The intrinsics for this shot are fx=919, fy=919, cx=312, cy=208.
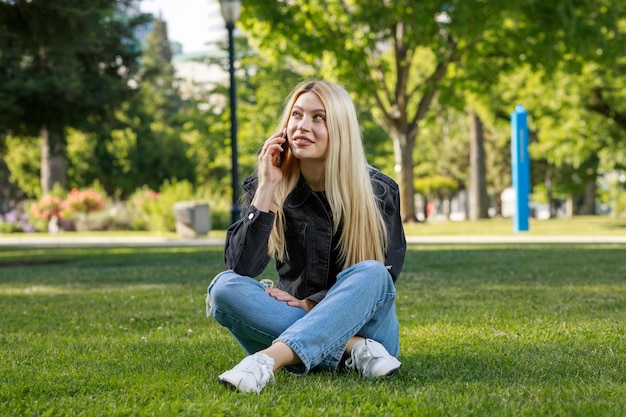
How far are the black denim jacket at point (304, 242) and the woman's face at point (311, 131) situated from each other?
22 cm

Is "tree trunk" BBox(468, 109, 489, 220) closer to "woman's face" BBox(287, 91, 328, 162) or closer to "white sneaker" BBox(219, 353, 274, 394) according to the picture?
"woman's face" BBox(287, 91, 328, 162)

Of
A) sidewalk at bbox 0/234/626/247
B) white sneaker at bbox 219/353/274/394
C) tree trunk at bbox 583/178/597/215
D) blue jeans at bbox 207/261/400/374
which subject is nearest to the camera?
white sneaker at bbox 219/353/274/394

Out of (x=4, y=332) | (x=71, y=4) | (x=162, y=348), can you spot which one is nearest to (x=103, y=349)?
(x=162, y=348)

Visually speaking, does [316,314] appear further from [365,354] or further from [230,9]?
[230,9]

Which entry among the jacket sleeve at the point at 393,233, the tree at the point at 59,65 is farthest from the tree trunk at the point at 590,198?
the jacket sleeve at the point at 393,233

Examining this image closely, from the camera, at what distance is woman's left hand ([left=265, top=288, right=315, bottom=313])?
428 centimetres

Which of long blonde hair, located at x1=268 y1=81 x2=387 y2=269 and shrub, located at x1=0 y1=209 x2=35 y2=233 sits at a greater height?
long blonde hair, located at x1=268 y1=81 x2=387 y2=269

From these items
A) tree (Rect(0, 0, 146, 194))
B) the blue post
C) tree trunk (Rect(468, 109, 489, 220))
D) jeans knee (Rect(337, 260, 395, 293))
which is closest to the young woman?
jeans knee (Rect(337, 260, 395, 293))

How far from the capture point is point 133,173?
2165 inches

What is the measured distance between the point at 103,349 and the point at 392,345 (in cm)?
184

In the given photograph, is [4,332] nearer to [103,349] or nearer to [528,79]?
[103,349]

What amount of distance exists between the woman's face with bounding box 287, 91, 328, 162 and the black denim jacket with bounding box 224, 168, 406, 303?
224 mm

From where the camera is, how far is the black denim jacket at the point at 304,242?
4.32 metres

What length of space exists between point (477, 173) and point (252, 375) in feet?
115
